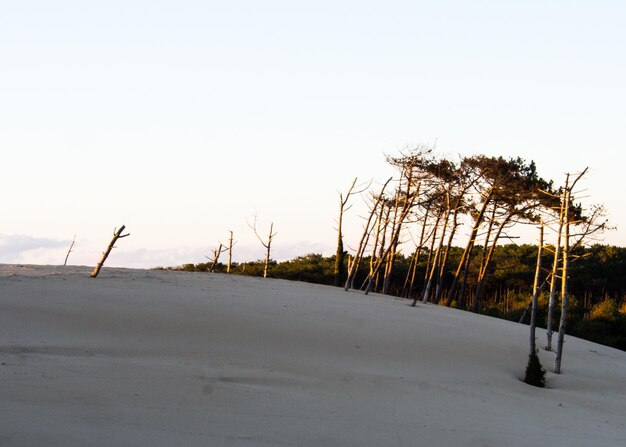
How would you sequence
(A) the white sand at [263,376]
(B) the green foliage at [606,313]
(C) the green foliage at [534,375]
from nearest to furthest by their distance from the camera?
(A) the white sand at [263,376] < (C) the green foliage at [534,375] < (B) the green foliage at [606,313]

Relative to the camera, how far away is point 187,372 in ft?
39.5

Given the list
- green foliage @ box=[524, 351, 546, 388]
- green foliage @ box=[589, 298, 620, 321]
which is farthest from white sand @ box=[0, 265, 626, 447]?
green foliage @ box=[589, 298, 620, 321]

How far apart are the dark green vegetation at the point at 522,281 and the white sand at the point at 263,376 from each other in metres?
11.0

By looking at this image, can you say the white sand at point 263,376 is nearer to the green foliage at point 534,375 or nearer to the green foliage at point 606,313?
the green foliage at point 534,375

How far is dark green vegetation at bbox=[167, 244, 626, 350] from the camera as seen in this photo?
106ft

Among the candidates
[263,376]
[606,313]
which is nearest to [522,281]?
[606,313]

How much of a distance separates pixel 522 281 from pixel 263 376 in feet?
106

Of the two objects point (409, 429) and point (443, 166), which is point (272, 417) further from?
point (443, 166)

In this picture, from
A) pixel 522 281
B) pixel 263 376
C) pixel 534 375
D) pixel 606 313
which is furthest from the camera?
pixel 522 281

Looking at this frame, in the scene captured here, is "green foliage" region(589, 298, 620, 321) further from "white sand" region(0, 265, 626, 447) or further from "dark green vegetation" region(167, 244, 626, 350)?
"white sand" region(0, 265, 626, 447)

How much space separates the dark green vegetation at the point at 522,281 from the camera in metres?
32.2

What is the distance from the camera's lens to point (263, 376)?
12.5 metres

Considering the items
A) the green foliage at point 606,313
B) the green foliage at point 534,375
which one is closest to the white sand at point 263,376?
the green foliage at point 534,375

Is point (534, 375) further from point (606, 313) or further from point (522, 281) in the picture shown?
point (522, 281)
